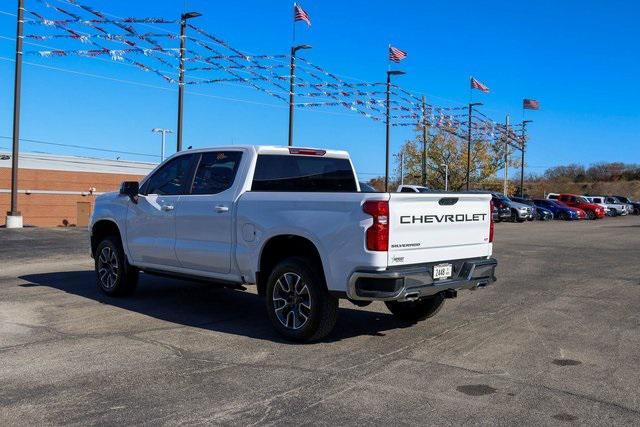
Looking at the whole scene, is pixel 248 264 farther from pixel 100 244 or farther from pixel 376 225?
pixel 100 244

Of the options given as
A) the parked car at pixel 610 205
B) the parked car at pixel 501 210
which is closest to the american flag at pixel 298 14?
the parked car at pixel 501 210

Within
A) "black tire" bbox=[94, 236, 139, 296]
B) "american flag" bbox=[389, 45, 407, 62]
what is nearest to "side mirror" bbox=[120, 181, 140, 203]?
"black tire" bbox=[94, 236, 139, 296]

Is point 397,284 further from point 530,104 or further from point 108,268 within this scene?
point 530,104

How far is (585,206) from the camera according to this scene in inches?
1854

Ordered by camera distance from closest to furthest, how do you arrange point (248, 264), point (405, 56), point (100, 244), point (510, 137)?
point (248, 264)
point (100, 244)
point (405, 56)
point (510, 137)

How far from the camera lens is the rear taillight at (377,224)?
19.1 ft

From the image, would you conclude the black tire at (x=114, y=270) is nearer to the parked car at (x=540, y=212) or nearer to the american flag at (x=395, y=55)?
the american flag at (x=395, y=55)

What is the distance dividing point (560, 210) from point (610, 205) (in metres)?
12.2

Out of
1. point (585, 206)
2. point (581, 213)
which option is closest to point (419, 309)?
point (581, 213)

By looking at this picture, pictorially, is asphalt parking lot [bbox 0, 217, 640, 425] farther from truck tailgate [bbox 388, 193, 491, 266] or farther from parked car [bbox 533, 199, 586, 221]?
parked car [bbox 533, 199, 586, 221]

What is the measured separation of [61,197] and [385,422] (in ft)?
129

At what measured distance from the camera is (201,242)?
7488 mm

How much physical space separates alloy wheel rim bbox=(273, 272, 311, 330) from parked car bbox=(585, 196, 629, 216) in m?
51.0

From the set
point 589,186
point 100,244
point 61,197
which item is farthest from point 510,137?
point 589,186
